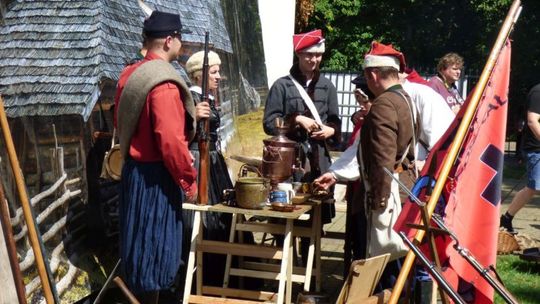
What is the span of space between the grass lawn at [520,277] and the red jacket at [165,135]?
9.19ft

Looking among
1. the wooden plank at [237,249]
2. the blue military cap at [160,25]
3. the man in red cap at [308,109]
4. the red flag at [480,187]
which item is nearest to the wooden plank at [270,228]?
the wooden plank at [237,249]

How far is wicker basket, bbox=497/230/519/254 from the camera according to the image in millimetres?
7812

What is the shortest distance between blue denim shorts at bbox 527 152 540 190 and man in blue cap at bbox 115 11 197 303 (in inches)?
172

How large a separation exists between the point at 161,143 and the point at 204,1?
9.24 feet

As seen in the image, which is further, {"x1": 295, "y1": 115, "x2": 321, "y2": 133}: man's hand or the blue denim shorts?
the blue denim shorts

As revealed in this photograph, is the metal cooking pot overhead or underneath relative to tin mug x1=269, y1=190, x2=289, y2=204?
overhead

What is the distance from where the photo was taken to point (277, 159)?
5.61 metres

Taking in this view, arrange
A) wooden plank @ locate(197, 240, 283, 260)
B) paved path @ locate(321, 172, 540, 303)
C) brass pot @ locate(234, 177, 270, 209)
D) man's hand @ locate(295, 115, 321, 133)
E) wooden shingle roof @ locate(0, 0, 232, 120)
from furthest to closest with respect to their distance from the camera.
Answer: paved path @ locate(321, 172, 540, 303) → man's hand @ locate(295, 115, 321, 133) → wooden plank @ locate(197, 240, 283, 260) → brass pot @ locate(234, 177, 270, 209) → wooden shingle roof @ locate(0, 0, 232, 120)

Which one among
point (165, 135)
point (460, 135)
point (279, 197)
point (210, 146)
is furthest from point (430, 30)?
point (460, 135)

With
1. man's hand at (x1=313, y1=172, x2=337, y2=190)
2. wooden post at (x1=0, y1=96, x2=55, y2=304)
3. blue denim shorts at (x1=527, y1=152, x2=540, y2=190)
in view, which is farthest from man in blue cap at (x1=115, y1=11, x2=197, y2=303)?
blue denim shorts at (x1=527, y1=152, x2=540, y2=190)

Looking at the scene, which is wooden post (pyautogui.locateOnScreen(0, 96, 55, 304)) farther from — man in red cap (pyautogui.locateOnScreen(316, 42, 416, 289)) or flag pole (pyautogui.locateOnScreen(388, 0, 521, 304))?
man in red cap (pyautogui.locateOnScreen(316, 42, 416, 289))

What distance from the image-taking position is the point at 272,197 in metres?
5.29

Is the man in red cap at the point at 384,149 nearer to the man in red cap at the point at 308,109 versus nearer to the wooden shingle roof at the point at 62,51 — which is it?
the man in red cap at the point at 308,109

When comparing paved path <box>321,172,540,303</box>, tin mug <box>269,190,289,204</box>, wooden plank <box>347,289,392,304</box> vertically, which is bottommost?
paved path <box>321,172,540,303</box>
